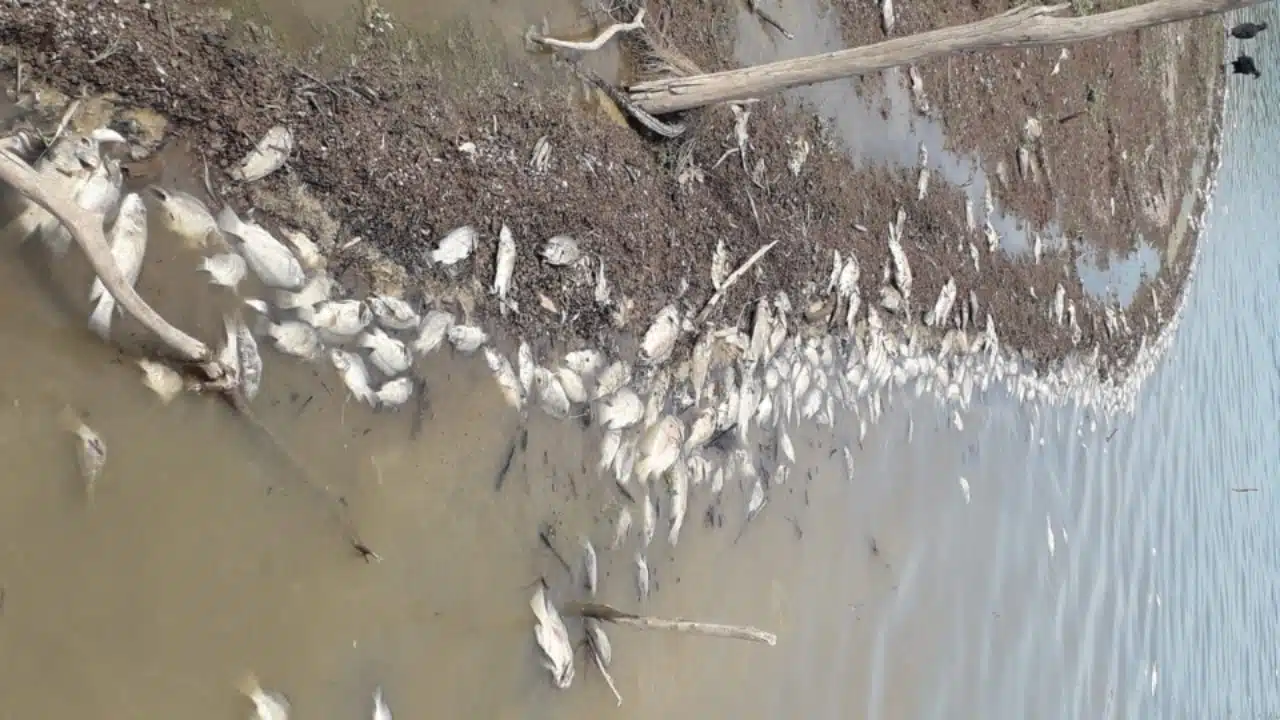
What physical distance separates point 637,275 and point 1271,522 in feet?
27.8

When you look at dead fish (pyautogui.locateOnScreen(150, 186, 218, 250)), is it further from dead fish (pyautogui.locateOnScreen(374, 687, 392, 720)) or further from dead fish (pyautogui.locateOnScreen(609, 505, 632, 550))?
dead fish (pyautogui.locateOnScreen(609, 505, 632, 550))

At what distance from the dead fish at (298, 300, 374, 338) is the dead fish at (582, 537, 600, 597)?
2.97 feet

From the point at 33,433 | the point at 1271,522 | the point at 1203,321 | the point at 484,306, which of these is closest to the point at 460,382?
the point at 484,306

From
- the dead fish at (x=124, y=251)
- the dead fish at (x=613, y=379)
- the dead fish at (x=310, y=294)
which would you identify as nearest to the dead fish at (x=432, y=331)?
the dead fish at (x=310, y=294)

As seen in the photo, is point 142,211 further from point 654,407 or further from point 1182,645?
point 1182,645

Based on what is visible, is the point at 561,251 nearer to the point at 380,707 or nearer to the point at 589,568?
the point at 589,568

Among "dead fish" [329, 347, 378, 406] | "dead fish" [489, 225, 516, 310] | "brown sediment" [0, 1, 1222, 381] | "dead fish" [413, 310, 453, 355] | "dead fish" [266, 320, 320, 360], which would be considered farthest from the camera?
"dead fish" [489, 225, 516, 310]

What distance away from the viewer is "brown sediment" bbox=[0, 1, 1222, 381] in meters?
2.13

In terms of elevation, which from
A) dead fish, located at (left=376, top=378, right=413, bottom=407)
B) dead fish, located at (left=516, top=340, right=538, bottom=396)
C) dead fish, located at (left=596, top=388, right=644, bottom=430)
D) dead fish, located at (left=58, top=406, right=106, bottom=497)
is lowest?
dead fish, located at (left=596, top=388, right=644, bottom=430)

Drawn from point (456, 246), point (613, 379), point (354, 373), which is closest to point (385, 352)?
point (354, 373)

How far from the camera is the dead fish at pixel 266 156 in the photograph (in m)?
2.20

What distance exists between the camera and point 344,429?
2.34 m

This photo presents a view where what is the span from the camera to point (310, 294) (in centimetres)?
231

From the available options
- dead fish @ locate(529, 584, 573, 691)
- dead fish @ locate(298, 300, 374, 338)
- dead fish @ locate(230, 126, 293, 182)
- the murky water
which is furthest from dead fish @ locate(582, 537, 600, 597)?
dead fish @ locate(230, 126, 293, 182)
